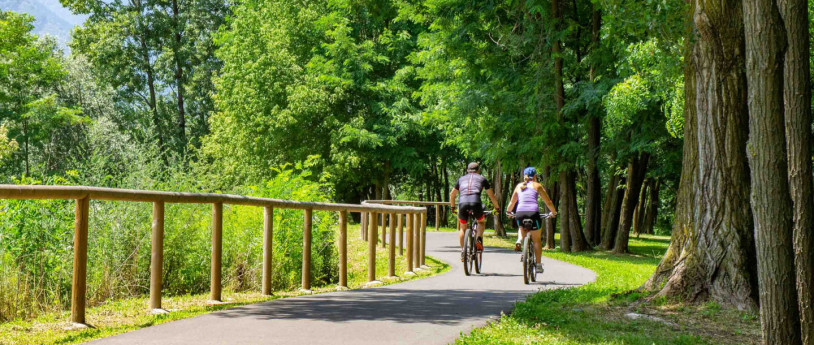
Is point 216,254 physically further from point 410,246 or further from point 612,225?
point 612,225

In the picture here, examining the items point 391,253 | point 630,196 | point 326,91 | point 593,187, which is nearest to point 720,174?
point 391,253

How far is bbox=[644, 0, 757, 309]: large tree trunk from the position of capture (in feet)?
29.0

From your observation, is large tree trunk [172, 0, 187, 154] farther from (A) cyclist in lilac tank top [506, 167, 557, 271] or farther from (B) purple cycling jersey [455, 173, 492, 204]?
(A) cyclist in lilac tank top [506, 167, 557, 271]

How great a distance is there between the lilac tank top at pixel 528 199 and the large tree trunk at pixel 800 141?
7741mm

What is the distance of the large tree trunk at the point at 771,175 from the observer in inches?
215

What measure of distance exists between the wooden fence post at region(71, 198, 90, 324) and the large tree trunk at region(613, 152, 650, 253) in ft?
65.3

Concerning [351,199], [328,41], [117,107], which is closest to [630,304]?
[328,41]

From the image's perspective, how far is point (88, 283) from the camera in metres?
8.88

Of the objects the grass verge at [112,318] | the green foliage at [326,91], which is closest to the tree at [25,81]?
the green foliage at [326,91]

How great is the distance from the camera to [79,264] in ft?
22.9

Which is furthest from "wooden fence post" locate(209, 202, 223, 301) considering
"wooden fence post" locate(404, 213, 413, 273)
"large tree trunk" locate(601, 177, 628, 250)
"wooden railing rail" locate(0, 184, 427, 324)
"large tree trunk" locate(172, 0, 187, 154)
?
"large tree trunk" locate(172, 0, 187, 154)

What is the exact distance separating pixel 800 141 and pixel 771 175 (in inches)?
11.1

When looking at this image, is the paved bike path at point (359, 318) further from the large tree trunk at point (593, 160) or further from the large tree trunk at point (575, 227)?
the large tree trunk at point (575, 227)

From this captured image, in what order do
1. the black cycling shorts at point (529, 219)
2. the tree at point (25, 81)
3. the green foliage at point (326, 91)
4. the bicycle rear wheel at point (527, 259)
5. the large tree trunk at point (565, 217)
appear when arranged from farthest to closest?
the tree at point (25, 81)
the green foliage at point (326, 91)
the large tree trunk at point (565, 217)
the black cycling shorts at point (529, 219)
the bicycle rear wheel at point (527, 259)
